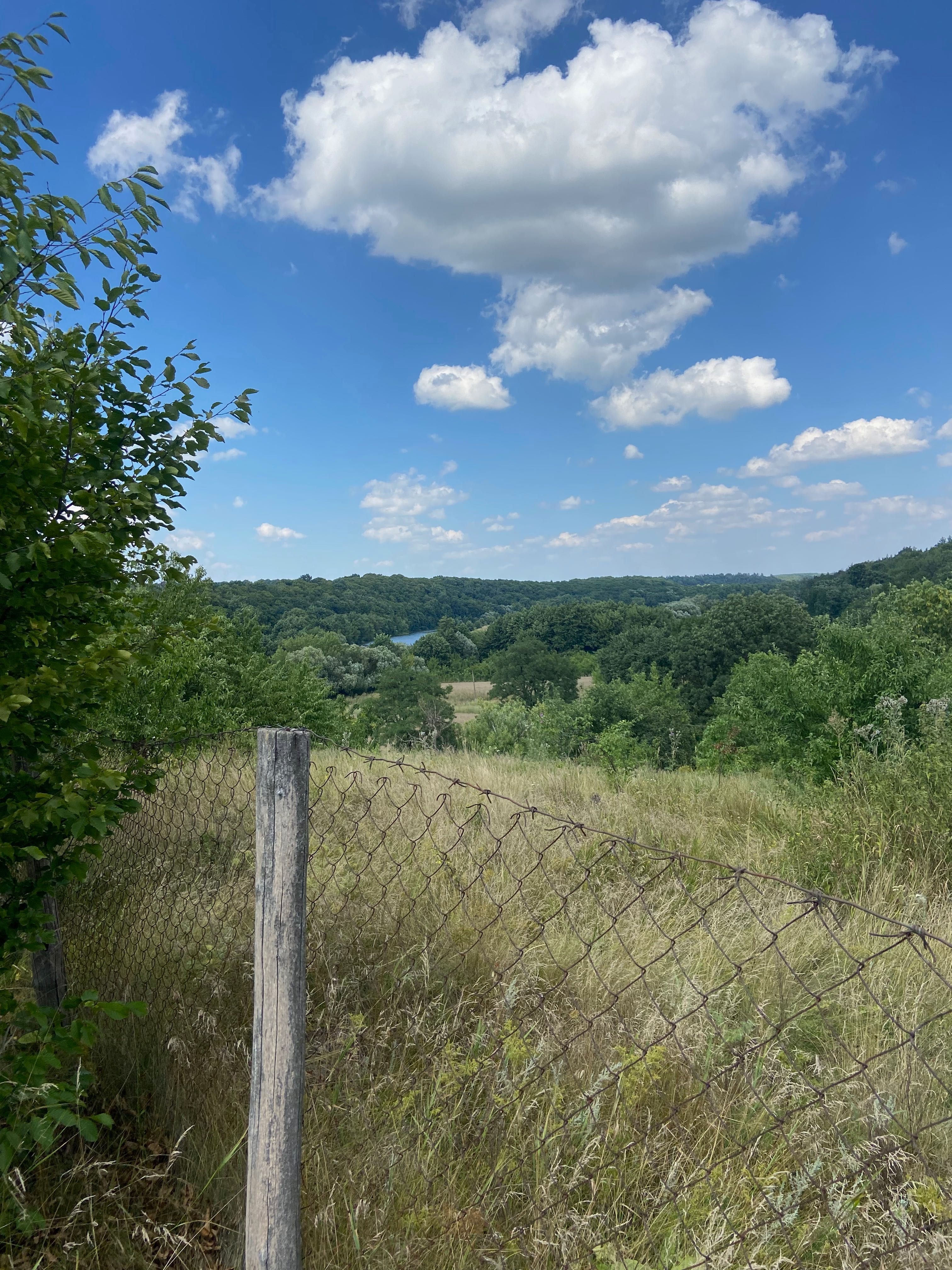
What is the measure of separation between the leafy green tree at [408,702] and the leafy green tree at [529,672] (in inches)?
294

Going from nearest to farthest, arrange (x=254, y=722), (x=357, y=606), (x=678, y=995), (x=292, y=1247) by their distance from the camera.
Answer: (x=292, y=1247) < (x=678, y=995) < (x=254, y=722) < (x=357, y=606)

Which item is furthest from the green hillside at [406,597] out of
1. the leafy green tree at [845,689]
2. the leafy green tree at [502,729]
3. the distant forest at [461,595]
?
the leafy green tree at [845,689]

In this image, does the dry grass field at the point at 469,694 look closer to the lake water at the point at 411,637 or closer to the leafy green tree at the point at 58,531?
the lake water at the point at 411,637

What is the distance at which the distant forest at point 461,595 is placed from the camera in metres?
63.8

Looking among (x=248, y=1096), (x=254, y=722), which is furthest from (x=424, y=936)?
(x=254, y=722)

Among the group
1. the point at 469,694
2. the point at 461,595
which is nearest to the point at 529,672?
the point at 469,694

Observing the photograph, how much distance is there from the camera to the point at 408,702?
1770 inches

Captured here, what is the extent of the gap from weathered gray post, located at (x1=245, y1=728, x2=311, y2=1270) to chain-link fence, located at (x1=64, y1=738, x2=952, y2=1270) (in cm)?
19

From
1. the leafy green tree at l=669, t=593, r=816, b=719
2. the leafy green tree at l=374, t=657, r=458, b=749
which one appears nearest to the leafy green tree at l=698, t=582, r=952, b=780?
the leafy green tree at l=374, t=657, r=458, b=749

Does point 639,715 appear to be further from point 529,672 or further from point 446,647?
point 446,647

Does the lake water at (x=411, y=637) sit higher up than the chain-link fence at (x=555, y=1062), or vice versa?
the chain-link fence at (x=555, y=1062)

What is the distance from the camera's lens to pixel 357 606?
7969 centimetres

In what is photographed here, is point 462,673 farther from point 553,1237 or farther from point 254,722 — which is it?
point 553,1237

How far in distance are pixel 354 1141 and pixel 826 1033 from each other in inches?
76.1
